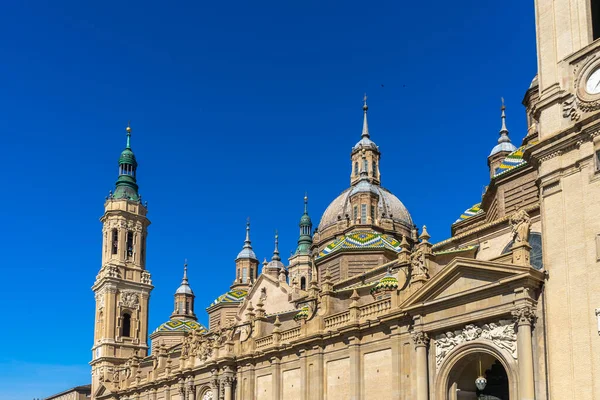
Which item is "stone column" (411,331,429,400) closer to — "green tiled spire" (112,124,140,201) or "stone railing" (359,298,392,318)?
"stone railing" (359,298,392,318)

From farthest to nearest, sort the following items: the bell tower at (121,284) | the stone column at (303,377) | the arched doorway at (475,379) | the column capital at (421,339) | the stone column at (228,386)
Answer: the bell tower at (121,284), the stone column at (228,386), the stone column at (303,377), the column capital at (421,339), the arched doorway at (475,379)

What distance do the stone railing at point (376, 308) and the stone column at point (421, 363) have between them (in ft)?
12.2

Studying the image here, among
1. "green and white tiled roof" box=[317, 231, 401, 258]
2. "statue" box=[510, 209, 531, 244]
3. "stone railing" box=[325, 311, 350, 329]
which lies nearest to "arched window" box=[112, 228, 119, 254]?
"green and white tiled roof" box=[317, 231, 401, 258]

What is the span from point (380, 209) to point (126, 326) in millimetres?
31230

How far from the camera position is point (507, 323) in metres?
26.2

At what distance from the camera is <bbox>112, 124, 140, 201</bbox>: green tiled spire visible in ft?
279

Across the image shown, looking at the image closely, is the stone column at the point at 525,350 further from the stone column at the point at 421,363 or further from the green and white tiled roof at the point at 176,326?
the green and white tiled roof at the point at 176,326

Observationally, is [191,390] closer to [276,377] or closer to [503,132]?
[276,377]

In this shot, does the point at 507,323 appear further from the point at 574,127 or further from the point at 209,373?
the point at 209,373

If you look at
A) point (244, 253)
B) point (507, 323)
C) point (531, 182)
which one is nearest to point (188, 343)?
point (531, 182)

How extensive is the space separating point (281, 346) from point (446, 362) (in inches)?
532

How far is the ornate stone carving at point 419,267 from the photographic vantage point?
3126 cm

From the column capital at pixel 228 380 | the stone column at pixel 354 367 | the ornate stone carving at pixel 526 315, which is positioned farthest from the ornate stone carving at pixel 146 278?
the ornate stone carving at pixel 526 315

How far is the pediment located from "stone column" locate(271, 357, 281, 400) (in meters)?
12.5
